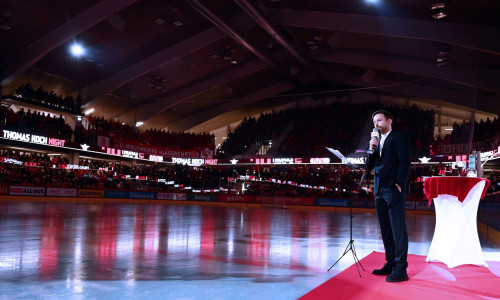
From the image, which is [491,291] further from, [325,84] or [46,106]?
[325,84]

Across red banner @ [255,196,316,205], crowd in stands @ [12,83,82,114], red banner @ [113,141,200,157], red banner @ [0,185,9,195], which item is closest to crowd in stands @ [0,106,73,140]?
crowd in stands @ [12,83,82,114]

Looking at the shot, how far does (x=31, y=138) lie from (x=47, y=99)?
3.27 m

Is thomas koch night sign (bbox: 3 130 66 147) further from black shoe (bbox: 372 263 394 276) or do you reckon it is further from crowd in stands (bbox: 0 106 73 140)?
black shoe (bbox: 372 263 394 276)

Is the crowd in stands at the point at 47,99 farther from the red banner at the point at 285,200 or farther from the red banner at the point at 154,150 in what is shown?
the red banner at the point at 285,200

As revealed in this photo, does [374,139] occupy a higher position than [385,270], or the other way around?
[374,139]

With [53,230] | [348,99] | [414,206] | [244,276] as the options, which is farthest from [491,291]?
[348,99]

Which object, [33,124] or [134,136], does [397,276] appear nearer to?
[33,124]

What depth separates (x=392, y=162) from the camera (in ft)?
13.7

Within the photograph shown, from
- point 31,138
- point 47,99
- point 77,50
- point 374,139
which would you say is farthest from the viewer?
point 47,99

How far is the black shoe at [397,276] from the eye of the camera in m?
3.88

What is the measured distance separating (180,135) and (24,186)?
13956 mm

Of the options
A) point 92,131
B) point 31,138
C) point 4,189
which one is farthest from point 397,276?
point 92,131

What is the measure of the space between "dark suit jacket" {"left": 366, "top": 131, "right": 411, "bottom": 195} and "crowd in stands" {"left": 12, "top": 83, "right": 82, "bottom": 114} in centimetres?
2418

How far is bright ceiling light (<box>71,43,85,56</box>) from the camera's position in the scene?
22031 mm
